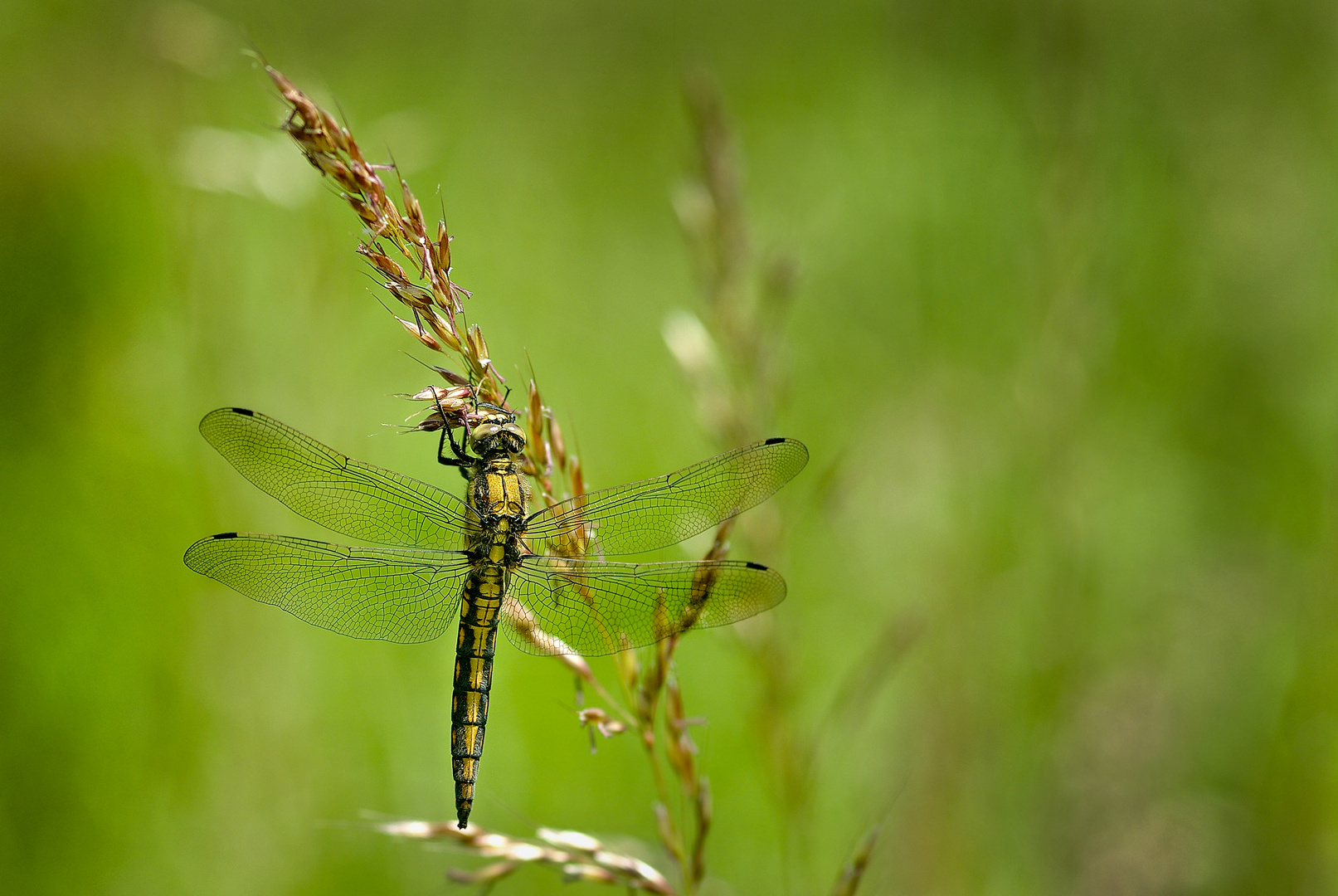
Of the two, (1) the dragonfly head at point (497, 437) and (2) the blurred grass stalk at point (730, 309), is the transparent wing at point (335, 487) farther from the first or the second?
(2) the blurred grass stalk at point (730, 309)

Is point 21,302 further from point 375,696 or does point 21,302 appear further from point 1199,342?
point 1199,342

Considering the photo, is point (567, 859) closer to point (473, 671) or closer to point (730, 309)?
point (473, 671)

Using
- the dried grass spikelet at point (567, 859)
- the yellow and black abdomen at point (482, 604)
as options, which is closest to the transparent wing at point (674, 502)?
the yellow and black abdomen at point (482, 604)

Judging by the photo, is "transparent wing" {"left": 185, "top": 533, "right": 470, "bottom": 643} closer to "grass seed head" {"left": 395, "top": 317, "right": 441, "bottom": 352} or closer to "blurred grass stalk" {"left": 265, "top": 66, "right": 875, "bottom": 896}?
"blurred grass stalk" {"left": 265, "top": 66, "right": 875, "bottom": 896}

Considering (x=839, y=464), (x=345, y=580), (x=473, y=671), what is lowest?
(x=473, y=671)

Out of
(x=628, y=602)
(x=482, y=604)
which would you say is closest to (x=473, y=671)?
(x=482, y=604)

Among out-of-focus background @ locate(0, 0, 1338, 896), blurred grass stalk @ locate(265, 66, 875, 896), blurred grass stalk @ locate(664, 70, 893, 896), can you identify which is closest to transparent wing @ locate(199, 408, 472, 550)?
blurred grass stalk @ locate(265, 66, 875, 896)
